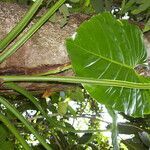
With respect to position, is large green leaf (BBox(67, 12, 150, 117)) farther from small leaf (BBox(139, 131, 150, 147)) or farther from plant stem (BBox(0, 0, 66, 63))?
small leaf (BBox(139, 131, 150, 147))

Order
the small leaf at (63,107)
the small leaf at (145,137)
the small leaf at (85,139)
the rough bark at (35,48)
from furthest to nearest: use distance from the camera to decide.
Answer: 1. the small leaf at (85,139)
2. the small leaf at (145,137)
3. the small leaf at (63,107)
4. the rough bark at (35,48)

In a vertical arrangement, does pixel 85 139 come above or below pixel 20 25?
below

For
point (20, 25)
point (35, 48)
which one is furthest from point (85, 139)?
point (20, 25)

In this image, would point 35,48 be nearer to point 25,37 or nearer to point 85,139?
point 25,37

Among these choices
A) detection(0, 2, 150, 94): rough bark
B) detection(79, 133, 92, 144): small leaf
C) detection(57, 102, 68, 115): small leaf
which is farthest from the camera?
detection(79, 133, 92, 144): small leaf

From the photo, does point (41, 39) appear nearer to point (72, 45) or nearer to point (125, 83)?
point (72, 45)

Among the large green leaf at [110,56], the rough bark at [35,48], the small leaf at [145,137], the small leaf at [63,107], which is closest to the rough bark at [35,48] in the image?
the rough bark at [35,48]

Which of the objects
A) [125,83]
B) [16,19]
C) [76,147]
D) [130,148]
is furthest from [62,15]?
[76,147]

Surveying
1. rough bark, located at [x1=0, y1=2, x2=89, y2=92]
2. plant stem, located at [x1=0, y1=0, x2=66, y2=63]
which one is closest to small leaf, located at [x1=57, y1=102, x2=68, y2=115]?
rough bark, located at [x1=0, y1=2, x2=89, y2=92]

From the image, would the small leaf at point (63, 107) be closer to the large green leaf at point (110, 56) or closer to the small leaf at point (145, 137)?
the small leaf at point (145, 137)
